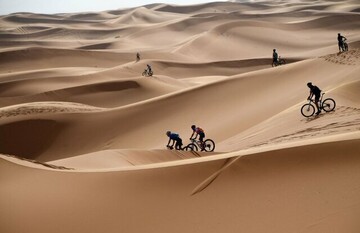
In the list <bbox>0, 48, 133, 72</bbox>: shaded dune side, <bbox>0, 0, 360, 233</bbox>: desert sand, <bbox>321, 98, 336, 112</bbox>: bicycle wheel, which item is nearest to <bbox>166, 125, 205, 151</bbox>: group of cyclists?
<bbox>0, 0, 360, 233</bbox>: desert sand

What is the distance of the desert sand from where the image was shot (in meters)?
4.41

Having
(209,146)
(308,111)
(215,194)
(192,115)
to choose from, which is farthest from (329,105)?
(192,115)

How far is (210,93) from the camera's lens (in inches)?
700

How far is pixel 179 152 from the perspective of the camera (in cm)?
956

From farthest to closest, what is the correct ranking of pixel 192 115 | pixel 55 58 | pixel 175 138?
pixel 55 58
pixel 192 115
pixel 175 138

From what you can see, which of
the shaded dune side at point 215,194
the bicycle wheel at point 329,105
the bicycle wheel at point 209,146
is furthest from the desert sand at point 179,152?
the bicycle wheel at point 209,146

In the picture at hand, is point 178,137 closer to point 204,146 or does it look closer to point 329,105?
point 204,146

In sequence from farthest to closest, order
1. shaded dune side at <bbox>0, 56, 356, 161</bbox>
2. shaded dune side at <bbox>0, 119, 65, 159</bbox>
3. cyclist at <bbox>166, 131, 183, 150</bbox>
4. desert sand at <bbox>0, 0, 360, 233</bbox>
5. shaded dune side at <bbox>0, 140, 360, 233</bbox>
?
shaded dune side at <bbox>0, 119, 65, 159</bbox> → shaded dune side at <bbox>0, 56, 356, 161</bbox> → cyclist at <bbox>166, 131, 183, 150</bbox> → desert sand at <bbox>0, 0, 360, 233</bbox> → shaded dune side at <bbox>0, 140, 360, 233</bbox>

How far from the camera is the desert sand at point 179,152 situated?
14.5ft

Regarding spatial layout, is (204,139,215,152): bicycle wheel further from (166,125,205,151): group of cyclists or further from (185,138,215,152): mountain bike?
(166,125,205,151): group of cyclists

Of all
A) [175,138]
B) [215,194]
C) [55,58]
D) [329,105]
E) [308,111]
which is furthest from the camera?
[55,58]

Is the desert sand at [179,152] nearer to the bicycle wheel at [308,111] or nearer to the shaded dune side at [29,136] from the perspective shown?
the shaded dune side at [29,136]

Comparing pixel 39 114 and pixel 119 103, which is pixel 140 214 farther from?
pixel 119 103

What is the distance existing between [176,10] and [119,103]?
254 ft
